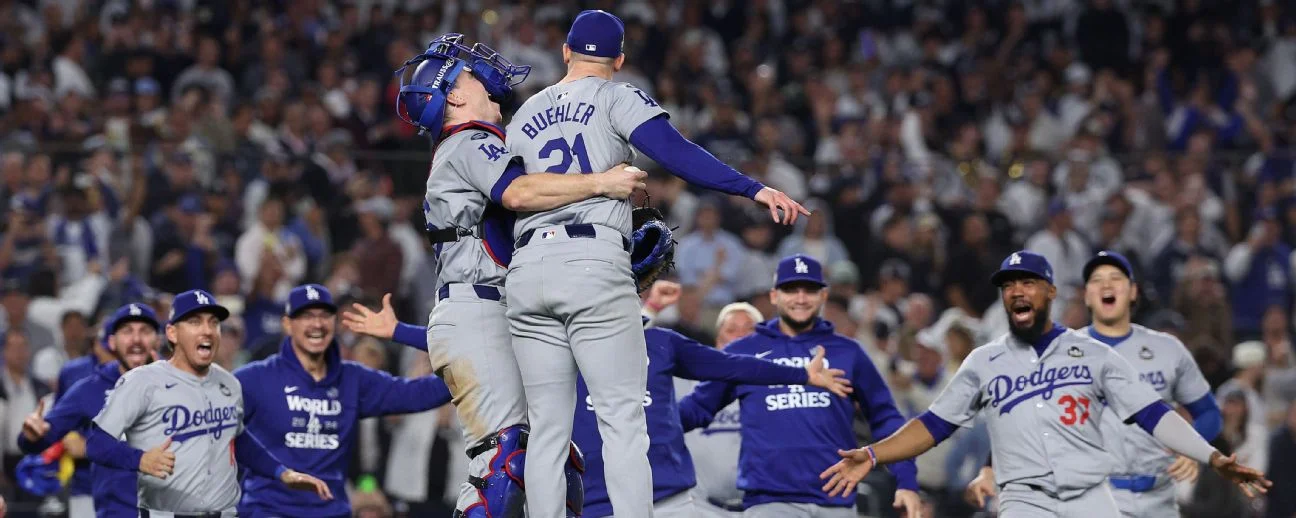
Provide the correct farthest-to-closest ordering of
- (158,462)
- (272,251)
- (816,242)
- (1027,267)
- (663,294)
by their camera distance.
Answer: (816,242) → (272,251) → (663,294) → (1027,267) → (158,462)

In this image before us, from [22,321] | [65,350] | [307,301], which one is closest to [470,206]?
[307,301]

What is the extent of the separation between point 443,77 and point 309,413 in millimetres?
2798

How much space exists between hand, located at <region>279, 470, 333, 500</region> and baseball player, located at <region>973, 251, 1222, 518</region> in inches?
166

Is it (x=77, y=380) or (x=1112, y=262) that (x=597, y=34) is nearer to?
(x=1112, y=262)

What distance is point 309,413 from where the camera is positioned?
944 centimetres

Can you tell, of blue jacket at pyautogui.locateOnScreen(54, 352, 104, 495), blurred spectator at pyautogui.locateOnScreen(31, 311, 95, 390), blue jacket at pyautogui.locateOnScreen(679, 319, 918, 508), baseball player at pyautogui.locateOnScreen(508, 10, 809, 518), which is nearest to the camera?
baseball player at pyautogui.locateOnScreen(508, 10, 809, 518)

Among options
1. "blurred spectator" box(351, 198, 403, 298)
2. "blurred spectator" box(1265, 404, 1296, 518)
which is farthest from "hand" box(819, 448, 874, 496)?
"blurred spectator" box(351, 198, 403, 298)

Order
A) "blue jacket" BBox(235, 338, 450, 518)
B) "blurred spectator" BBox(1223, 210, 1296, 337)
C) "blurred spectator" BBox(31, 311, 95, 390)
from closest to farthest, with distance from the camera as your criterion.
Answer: "blue jacket" BBox(235, 338, 450, 518)
"blurred spectator" BBox(31, 311, 95, 390)
"blurred spectator" BBox(1223, 210, 1296, 337)

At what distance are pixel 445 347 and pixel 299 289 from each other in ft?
8.60

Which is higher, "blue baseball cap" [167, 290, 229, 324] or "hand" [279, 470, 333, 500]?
"blue baseball cap" [167, 290, 229, 324]

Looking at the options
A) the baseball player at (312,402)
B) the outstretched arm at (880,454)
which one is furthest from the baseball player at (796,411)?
the baseball player at (312,402)

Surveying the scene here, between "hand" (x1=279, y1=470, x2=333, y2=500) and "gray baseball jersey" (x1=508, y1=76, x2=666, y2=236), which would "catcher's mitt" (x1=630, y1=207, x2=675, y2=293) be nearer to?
"gray baseball jersey" (x1=508, y1=76, x2=666, y2=236)

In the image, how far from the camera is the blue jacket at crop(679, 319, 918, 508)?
9.43 metres

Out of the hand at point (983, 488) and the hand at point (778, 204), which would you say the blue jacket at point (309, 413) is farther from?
the hand at point (778, 204)
